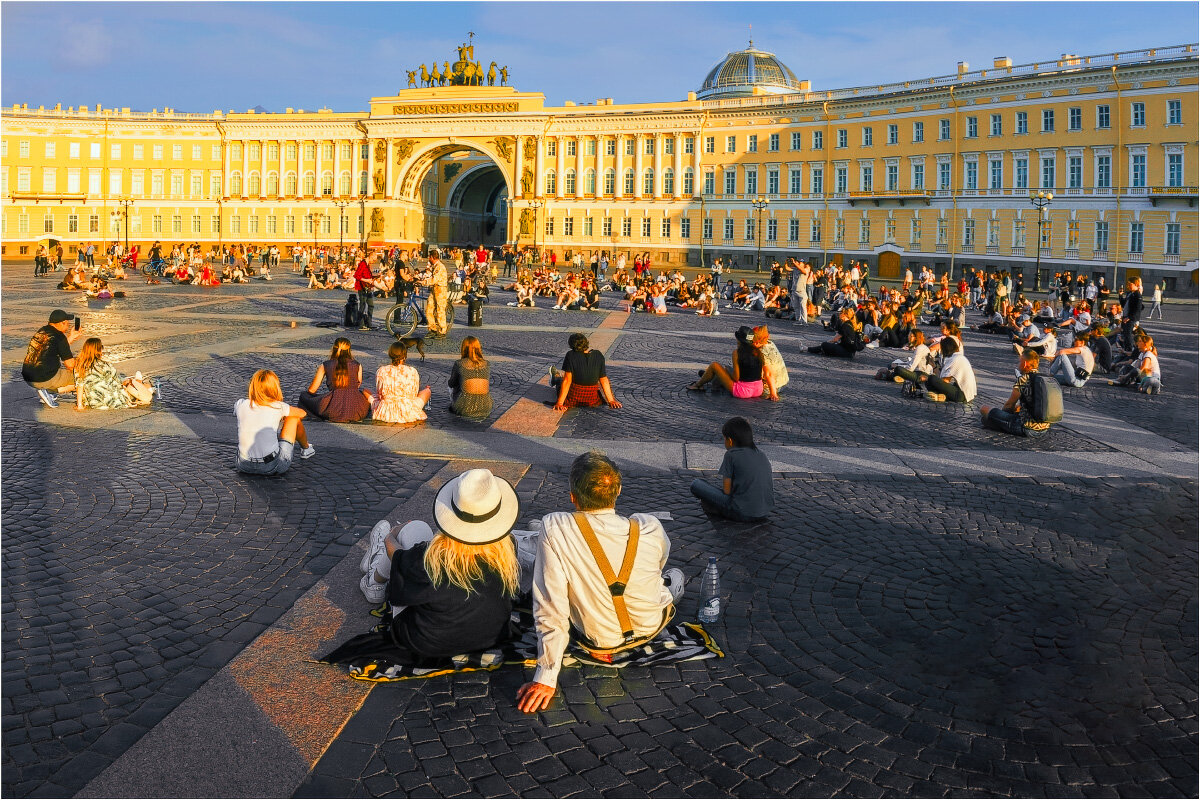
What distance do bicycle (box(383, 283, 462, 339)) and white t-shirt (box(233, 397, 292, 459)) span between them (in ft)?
39.7

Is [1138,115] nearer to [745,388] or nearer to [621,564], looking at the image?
[745,388]

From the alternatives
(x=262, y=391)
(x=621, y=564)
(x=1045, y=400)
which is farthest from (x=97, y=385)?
(x=1045, y=400)

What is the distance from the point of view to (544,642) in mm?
4859

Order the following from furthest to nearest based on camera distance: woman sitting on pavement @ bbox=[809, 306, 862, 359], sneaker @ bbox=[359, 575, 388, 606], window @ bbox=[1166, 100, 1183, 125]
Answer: window @ bbox=[1166, 100, 1183, 125] < woman sitting on pavement @ bbox=[809, 306, 862, 359] < sneaker @ bbox=[359, 575, 388, 606]

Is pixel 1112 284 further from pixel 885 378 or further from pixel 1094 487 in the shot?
pixel 1094 487

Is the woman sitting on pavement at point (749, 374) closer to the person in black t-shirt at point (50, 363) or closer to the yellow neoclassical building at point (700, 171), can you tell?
the person in black t-shirt at point (50, 363)

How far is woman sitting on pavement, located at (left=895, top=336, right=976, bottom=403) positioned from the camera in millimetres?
14461

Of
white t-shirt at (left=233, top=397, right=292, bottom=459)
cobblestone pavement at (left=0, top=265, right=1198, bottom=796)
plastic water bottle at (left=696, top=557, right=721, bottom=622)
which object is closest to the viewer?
cobblestone pavement at (left=0, top=265, right=1198, bottom=796)

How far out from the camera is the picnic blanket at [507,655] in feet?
16.7

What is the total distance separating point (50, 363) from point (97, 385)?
3.31 feet

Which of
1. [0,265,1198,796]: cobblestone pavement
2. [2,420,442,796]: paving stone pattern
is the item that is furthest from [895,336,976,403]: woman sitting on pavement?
[2,420,442,796]: paving stone pattern

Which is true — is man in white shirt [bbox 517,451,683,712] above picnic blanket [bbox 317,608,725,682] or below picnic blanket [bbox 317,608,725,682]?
above

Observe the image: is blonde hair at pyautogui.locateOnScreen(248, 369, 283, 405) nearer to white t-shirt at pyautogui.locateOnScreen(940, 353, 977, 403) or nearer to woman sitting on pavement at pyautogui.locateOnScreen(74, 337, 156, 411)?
woman sitting on pavement at pyautogui.locateOnScreen(74, 337, 156, 411)

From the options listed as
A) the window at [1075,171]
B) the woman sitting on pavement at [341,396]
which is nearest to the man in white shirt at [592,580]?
the woman sitting on pavement at [341,396]
